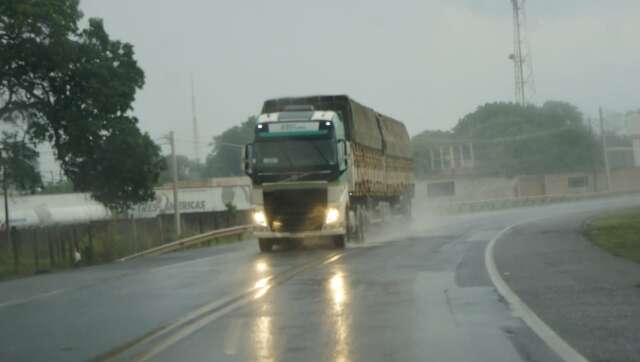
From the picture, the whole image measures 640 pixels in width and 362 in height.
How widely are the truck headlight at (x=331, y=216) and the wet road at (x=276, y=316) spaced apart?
15.2 ft

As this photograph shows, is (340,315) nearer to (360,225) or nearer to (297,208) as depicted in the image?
(297,208)

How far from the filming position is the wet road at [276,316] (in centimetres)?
940

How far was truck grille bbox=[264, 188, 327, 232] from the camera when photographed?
2577 centimetres

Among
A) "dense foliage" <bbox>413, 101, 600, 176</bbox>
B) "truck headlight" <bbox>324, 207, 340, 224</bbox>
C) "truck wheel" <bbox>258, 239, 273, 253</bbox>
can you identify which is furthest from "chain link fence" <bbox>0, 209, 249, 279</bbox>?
"dense foliage" <bbox>413, 101, 600, 176</bbox>

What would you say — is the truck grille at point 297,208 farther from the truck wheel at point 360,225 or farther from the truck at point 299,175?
the truck wheel at point 360,225

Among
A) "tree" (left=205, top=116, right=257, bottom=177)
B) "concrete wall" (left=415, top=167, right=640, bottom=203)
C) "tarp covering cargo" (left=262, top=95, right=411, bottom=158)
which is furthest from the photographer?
"tree" (left=205, top=116, right=257, bottom=177)

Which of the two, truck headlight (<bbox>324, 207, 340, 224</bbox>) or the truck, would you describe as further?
truck headlight (<bbox>324, 207, 340, 224</bbox>)

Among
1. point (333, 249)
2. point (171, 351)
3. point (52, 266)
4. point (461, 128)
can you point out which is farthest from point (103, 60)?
point (461, 128)

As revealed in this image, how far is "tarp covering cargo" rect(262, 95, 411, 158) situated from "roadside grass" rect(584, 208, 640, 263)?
807cm

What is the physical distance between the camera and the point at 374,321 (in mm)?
11305

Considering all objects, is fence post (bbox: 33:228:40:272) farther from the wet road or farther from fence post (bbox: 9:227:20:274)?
the wet road

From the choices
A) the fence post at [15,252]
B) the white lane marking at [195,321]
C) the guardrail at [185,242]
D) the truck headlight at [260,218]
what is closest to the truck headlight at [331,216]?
the truck headlight at [260,218]

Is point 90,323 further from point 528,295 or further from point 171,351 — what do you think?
point 528,295

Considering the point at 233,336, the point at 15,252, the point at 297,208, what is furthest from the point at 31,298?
the point at 15,252
